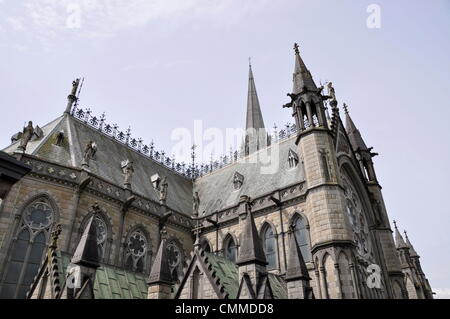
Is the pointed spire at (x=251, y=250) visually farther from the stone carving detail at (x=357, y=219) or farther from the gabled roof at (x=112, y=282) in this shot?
the stone carving detail at (x=357, y=219)

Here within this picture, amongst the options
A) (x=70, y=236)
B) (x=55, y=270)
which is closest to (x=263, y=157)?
(x=70, y=236)

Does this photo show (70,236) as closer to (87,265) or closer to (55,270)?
(55,270)

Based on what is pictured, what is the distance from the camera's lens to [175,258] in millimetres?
24797

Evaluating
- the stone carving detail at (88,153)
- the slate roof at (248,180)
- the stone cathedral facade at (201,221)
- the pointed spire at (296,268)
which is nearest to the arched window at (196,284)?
the stone cathedral facade at (201,221)

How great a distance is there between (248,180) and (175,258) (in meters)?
8.60

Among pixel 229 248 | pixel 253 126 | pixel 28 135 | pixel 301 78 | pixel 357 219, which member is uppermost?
pixel 253 126

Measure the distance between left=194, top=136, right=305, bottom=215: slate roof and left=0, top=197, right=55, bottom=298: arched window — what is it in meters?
12.3

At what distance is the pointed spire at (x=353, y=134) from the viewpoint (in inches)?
1224

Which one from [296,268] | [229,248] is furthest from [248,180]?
[296,268]

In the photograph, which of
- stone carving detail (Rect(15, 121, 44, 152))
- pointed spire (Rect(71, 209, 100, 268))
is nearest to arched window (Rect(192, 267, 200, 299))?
pointed spire (Rect(71, 209, 100, 268))

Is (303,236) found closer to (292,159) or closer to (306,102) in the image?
(292,159)

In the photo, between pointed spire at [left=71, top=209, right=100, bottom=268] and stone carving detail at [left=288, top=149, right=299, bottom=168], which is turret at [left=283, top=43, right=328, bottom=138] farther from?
pointed spire at [left=71, top=209, right=100, bottom=268]

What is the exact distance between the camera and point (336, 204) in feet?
62.6
